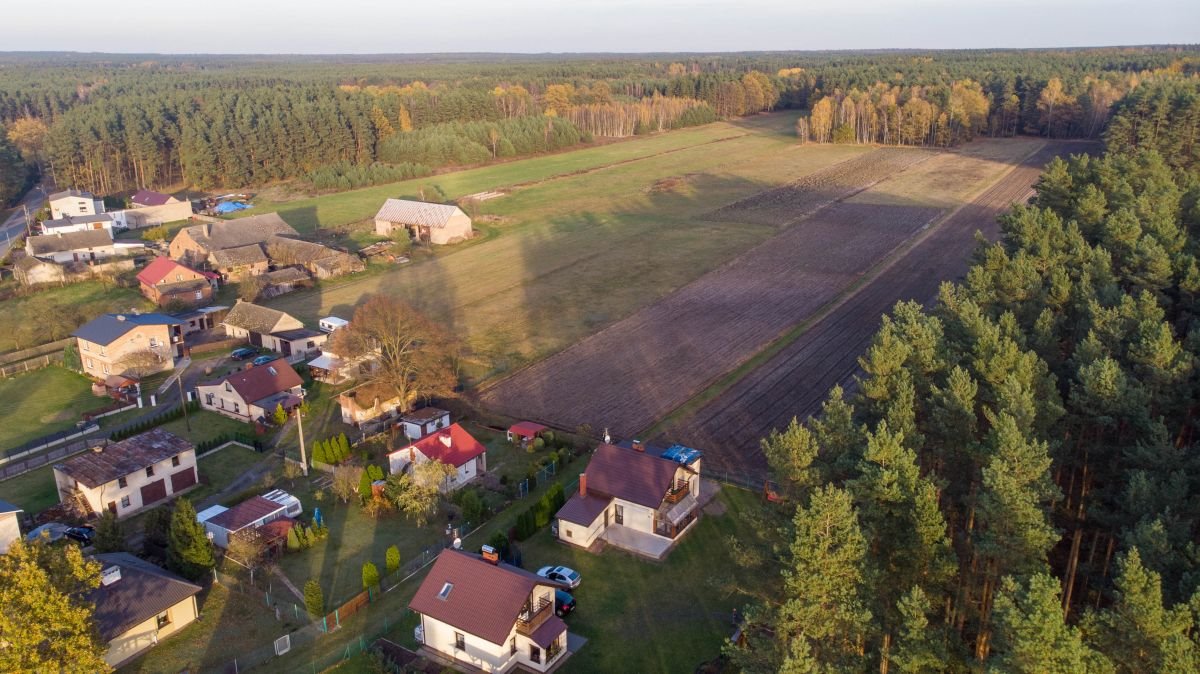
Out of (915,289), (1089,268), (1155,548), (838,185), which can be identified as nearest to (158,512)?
(1155,548)

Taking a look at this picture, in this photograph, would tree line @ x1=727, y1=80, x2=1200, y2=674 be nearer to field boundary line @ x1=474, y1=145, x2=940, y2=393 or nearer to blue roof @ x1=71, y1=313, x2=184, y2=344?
field boundary line @ x1=474, y1=145, x2=940, y2=393

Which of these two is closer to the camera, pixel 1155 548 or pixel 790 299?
pixel 1155 548

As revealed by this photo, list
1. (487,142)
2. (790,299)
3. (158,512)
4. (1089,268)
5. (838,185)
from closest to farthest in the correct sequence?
(158,512), (1089,268), (790,299), (838,185), (487,142)

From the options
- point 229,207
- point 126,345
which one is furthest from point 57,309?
point 229,207

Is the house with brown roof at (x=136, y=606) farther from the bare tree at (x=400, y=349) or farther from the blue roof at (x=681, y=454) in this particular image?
the blue roof at (x=681, y=454)

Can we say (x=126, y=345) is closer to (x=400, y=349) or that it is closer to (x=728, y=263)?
(x=400, y=349)

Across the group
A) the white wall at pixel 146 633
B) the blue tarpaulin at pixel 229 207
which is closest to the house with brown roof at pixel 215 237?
the blue tarpaulin at pixel 229 207

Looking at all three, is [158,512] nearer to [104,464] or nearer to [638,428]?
[104,464]
